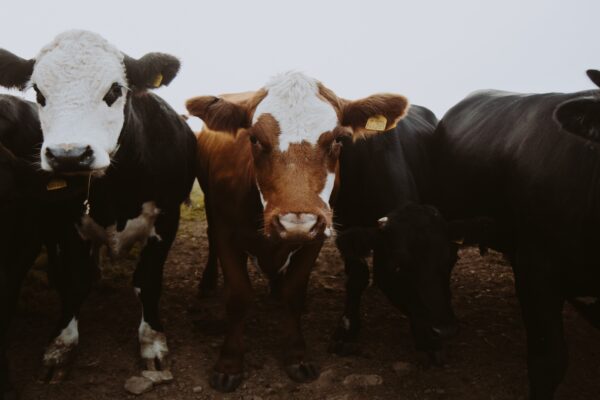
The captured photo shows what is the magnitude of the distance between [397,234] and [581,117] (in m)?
1.20

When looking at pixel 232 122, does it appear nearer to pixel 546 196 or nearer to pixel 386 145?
pixel 386 145

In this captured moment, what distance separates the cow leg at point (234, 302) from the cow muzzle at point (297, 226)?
110 cm

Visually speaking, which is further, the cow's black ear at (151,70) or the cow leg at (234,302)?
the cow leg at (234,302)

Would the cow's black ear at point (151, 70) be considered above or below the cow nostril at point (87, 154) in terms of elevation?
above

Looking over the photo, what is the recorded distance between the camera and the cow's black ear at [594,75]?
9.34 ft

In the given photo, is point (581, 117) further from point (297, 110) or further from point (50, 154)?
point (50, 154)

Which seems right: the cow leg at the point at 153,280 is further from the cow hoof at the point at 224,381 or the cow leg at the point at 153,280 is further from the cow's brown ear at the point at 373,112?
the cow's brown ear at the point at 373,112

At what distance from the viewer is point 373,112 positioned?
342cm

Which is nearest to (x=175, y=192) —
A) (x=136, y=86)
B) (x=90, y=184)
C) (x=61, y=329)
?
(x=90, y=184)

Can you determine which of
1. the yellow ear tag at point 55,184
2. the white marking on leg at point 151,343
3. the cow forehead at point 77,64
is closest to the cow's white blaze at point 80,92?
the cow forehead at point 77,64

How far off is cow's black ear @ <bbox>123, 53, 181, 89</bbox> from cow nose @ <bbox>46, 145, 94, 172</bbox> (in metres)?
0.84

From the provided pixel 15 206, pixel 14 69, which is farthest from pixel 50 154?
pixel 14 69

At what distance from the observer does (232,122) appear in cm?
338

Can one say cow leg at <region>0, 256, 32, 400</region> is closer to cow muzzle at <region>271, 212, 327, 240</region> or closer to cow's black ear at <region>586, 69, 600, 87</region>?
cow muzzle at <region>271, 212, 327, 240</region>
